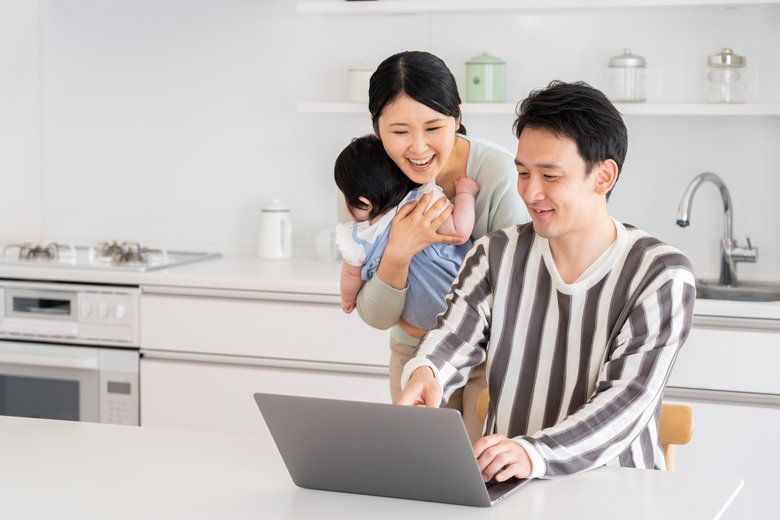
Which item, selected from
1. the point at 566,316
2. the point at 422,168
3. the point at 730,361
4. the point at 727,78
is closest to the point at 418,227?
the point at 422,168

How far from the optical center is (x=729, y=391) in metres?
3.00

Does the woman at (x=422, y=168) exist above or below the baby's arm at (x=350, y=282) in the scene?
above

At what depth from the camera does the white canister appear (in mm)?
3586

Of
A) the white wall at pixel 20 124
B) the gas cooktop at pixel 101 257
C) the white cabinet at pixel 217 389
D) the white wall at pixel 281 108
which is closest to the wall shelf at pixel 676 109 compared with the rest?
the white wall at pixel 281 108

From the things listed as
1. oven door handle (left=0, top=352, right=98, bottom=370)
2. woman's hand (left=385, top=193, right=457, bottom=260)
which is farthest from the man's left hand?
oven door handle (left=0, top=352, right=98, bottom=370)

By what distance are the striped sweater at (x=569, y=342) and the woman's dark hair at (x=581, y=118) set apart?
167 millimetres

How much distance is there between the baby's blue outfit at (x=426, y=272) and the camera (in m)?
2.19

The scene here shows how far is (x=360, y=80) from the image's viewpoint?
3598 mm

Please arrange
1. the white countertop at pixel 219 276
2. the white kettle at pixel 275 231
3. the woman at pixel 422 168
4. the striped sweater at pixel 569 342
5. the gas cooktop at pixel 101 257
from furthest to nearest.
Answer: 1. the white kettle at pixel 275 231
2. the gas cooktop at pixel 101 257
3. the white countertop at pixel 219 276
4. the woman at pixel 422 168
5. the striped sweater at pixel 569 342

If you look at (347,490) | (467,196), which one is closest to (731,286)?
(467,196)

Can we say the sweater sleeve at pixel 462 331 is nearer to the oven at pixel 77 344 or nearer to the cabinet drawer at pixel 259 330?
the cabinet drawer at pixel 259 330

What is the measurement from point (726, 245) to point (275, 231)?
151cm

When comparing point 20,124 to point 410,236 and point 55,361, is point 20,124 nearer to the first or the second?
point 55,361

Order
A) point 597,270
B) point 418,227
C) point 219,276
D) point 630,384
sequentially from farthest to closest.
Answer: point 219,276 → point 418,227 → point 597,270 → point 630,384
